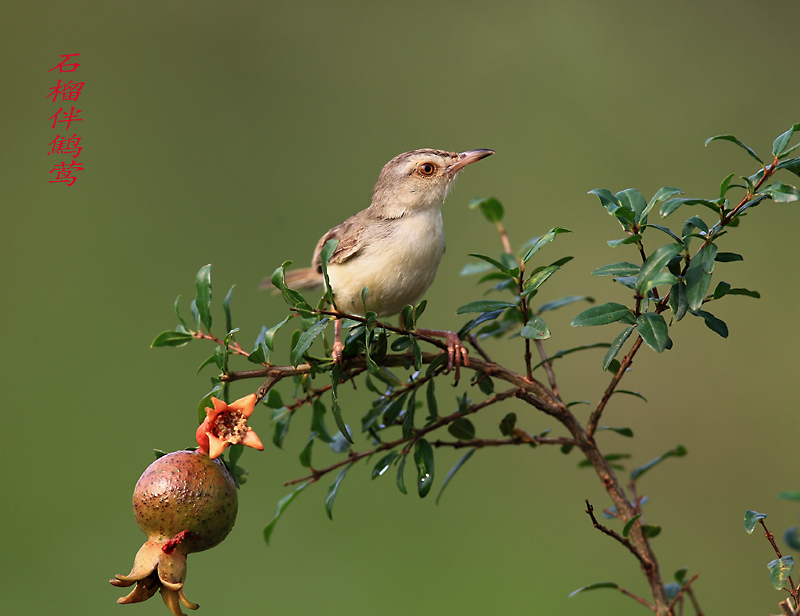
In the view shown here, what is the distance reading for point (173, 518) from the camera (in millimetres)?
1317

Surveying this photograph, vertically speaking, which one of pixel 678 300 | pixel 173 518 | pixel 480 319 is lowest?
pixel 173 518

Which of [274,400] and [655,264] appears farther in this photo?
[274,400]

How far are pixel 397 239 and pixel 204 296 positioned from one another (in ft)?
2.61

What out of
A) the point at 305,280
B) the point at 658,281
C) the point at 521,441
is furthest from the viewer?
the point at 305,280

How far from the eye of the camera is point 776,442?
175 inches

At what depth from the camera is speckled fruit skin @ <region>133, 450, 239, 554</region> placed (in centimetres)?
131

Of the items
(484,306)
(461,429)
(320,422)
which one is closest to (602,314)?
(484,306)

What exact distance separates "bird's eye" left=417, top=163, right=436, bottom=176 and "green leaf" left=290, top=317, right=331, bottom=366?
3.59ft

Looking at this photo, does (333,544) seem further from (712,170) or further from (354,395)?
(712,170)

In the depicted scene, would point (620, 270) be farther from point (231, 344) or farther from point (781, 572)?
point (231, 344)

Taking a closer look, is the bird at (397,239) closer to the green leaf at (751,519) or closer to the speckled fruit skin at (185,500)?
the speckled fruit skin at (185,500)

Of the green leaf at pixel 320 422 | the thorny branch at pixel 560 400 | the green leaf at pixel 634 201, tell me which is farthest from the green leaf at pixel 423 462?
the green leaf at pixel 634 201

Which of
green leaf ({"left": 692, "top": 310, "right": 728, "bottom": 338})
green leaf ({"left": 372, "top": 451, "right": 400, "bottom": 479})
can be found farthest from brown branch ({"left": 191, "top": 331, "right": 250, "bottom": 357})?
green leaf ({"left": 692, "top": 310, "right": 728, "bottom": 338})

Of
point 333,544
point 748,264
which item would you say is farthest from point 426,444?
point 748,264
